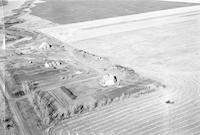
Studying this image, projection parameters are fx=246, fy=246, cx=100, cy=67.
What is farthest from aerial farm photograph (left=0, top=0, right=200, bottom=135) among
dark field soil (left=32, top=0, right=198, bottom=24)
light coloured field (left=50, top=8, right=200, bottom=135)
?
dark field soil (left=32, top=0, right=198, bottom=24)

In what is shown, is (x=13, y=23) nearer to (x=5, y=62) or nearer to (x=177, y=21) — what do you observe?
(x=5, y=62)

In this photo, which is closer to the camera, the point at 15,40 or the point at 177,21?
the point at 15,40

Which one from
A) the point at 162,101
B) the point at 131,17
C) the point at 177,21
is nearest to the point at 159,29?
the point at 177,21

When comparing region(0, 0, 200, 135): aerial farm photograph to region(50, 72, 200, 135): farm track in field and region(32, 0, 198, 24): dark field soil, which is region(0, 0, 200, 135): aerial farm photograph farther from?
region(32, 0, 198, 24): dark field soil

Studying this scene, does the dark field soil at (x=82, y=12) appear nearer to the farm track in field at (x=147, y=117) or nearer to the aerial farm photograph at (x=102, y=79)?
the aerial farm photograph at (x=102, y=79)

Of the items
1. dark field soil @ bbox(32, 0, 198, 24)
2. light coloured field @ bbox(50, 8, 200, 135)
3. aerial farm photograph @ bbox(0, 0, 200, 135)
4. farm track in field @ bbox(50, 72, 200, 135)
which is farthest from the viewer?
dark field soil @ bbox(32, 0, 198, 24)

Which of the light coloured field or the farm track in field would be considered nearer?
the farm track in field
